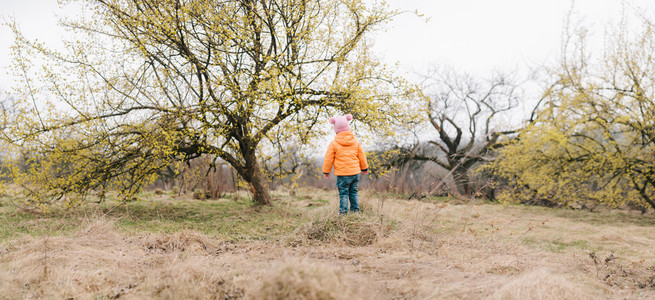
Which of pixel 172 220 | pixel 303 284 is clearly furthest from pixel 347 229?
pixel 172 220

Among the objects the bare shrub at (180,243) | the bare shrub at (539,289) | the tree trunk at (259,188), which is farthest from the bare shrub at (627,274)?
the tree trunk at (259,188)

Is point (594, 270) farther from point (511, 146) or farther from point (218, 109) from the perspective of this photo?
point (511, 146)

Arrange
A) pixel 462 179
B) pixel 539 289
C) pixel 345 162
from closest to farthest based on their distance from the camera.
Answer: pixel 539 289, pixel 345 162, pixel 462 179

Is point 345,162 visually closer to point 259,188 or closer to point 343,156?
point 343,156

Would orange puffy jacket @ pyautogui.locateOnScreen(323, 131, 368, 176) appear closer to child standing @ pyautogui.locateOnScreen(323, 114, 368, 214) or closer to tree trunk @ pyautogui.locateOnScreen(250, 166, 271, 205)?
child standing @ pyautogui.locateOnScreen(323, 114, 368, 214)

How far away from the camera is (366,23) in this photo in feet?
30.0

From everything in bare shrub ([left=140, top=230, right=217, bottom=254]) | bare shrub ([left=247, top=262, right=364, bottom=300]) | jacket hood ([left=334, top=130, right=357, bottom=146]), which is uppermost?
jacket hood ([left=334, top=130, right=357, bottom=146])

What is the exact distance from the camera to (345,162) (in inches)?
237

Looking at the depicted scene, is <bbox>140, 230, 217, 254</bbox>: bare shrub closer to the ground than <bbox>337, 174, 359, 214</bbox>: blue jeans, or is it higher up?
closer to the ground

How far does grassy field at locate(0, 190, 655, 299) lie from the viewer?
292 centimetres

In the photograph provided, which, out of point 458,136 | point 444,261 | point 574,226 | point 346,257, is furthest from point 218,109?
point 458,136

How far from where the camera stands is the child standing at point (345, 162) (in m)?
5.96

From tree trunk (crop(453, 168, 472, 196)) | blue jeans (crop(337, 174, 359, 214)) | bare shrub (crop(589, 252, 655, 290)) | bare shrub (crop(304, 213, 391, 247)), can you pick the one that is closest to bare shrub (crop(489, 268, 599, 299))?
bare shrub (crop(589, 252, 655, 290))

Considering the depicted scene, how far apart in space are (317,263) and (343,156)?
328 cm
